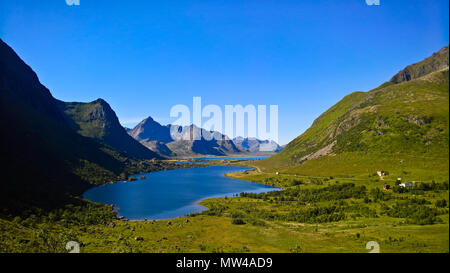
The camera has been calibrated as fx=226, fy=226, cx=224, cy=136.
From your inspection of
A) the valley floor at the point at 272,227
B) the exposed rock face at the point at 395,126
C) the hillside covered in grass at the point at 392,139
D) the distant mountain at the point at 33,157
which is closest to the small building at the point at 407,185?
the valley floor at the point at 272,227

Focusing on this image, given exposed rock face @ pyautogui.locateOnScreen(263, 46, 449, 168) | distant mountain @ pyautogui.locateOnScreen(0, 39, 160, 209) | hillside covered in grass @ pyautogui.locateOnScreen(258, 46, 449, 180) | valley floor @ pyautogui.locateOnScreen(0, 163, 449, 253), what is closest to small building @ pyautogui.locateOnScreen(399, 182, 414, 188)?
valley floor @ pyautogui.locateOnScreen(0, 163, 449, 253)

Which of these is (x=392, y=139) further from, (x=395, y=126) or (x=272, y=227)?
(x=272, y=227)

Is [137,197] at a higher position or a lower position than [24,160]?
lower

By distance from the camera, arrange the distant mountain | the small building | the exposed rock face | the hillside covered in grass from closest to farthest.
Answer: the small building
the hillside covered in grass
the exposed rock face
the distant mountain

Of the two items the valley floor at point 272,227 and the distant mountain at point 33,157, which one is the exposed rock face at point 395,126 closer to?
the valley floor at point 272,227

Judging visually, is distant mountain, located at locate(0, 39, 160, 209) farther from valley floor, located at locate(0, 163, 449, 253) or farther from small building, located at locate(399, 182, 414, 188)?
small building, located at locate(399, 182, 414, 188)

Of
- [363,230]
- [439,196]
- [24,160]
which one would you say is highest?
[24,160]

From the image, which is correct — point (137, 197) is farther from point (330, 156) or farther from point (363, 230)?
point (330, 156)

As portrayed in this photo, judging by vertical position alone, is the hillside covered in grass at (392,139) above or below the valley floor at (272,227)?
above

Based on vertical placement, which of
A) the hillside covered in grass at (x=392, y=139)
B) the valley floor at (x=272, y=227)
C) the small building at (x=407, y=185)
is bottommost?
the valley floor at (x=272, y=227)
